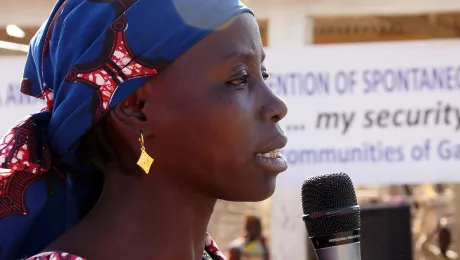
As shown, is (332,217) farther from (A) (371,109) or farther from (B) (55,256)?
(A) (371,109)

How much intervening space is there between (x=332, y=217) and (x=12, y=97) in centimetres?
525

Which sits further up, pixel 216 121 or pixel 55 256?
pixel 216 121

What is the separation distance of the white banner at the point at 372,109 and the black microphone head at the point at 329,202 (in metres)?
4.61

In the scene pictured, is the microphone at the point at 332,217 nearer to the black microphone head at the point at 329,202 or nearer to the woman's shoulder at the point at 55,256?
the black microphone head at the point at 329,202

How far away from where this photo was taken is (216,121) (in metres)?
1.62

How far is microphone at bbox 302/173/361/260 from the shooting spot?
5.61 ft

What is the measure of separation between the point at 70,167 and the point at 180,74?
0.30 meters

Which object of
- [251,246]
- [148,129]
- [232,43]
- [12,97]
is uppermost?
[232,43]

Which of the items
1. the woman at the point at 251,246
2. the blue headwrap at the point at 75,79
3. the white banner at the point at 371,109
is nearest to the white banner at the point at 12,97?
the white banner at the point at 371,109

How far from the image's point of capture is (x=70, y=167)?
1760 millimetres

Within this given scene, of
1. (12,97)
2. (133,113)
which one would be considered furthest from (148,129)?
(12,97)

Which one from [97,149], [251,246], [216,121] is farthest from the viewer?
[251,246]

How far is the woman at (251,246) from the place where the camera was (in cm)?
838

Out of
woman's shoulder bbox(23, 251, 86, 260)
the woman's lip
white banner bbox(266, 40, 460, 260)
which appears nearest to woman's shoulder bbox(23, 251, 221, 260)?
woman's shoulder bbox(23, 251, 86, 260)
